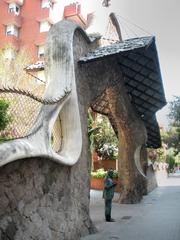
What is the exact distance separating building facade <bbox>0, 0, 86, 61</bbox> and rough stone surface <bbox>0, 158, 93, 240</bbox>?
27673 mm

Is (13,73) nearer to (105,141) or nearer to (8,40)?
(105,141)


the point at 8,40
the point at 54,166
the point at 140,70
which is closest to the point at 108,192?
the point at 54,166

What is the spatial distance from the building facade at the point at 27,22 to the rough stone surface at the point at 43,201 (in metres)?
27.7

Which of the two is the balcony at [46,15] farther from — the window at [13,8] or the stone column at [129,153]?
the stone column at [129,153]

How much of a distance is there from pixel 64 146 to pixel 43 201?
5.81 feet

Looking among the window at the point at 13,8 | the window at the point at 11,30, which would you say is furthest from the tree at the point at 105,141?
the window at the point at 13,8

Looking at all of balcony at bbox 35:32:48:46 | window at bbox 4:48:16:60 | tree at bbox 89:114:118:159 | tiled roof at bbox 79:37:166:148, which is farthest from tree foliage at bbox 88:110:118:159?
balcony at bbox 35:32:48:46

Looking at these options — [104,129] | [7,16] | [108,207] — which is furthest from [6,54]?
[108,207]

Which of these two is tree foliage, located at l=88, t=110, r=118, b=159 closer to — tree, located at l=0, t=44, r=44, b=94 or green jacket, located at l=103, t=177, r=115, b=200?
tree, located at l=0, t=44, r=44, b=94

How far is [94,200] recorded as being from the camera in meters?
18.8

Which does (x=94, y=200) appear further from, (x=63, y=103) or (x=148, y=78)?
(x=63, y=103)

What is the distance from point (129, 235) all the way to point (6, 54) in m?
23.6

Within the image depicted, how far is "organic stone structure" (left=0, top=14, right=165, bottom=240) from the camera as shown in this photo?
6.59 m

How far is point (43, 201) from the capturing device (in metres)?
7.59
